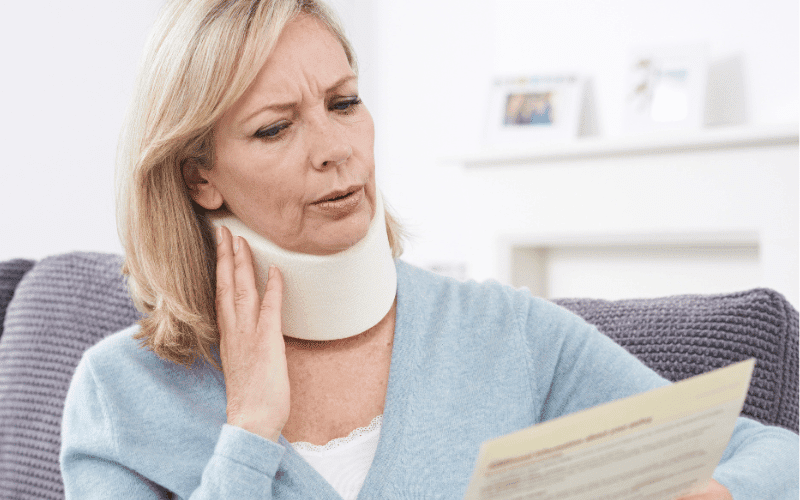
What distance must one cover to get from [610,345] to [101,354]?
70 centimetres

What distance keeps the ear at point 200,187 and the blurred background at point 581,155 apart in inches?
53.7

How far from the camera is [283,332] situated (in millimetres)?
1062

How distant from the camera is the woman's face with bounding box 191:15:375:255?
95cm

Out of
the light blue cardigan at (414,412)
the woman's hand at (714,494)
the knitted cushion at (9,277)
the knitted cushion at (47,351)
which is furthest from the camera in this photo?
the knitted cushion at (9,277)

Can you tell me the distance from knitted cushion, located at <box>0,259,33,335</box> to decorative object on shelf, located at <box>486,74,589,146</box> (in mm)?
1757

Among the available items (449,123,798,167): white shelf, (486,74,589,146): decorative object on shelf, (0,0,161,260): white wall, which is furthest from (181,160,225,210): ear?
(486,74,589,146): decorative object on shelf

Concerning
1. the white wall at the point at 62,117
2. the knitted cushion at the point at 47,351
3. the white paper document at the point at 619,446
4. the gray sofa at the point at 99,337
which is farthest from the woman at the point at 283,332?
the white wall at the point at 62,117

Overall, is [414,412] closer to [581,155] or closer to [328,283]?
[328,283]

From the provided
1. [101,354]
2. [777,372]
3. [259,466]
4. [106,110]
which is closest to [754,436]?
[777,372]

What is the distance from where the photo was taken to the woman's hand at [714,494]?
2.62 feet

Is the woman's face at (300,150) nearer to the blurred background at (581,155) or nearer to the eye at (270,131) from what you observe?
the eye at (270,131)

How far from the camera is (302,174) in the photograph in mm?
954

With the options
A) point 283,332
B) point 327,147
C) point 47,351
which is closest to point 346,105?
point 327,147

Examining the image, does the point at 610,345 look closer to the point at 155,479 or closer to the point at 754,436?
the point at 754,436
